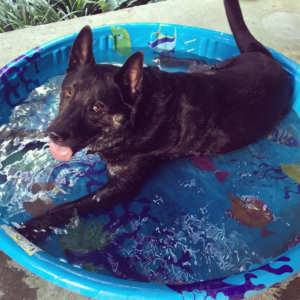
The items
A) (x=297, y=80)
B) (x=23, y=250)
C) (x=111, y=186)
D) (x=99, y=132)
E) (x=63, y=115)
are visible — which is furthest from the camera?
(x=297, y=80)

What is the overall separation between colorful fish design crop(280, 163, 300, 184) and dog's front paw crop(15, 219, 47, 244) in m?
2.49

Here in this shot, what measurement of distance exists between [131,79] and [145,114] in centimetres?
37

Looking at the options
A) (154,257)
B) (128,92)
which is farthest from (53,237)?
(128,92)

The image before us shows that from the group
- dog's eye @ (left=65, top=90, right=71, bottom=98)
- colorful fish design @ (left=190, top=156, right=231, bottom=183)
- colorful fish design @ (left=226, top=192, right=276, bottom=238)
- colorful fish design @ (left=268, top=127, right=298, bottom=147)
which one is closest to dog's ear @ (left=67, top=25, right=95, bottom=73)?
dog's eye @ (left=65, top=90, right=71, bottom=98)

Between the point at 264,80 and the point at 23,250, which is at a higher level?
the point at 264,80

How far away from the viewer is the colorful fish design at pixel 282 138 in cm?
361

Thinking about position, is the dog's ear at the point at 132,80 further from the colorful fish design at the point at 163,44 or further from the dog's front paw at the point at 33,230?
the colorful fish design at the point at 163,44

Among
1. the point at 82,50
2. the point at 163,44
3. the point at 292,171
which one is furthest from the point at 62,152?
the point at 163,44

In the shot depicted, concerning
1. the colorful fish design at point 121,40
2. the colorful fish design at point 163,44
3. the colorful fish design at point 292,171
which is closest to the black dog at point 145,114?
the colorful fish design at point 292,171

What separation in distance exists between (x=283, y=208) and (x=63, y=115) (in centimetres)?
222

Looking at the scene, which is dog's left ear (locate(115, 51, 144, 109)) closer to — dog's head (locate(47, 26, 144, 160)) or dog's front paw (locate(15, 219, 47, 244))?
dog's head (locate(47, 26, 144, 160))

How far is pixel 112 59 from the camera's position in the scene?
4562mm

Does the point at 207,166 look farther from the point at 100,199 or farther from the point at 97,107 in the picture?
the point at 97,107

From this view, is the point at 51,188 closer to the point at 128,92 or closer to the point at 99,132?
the point at 99,132
